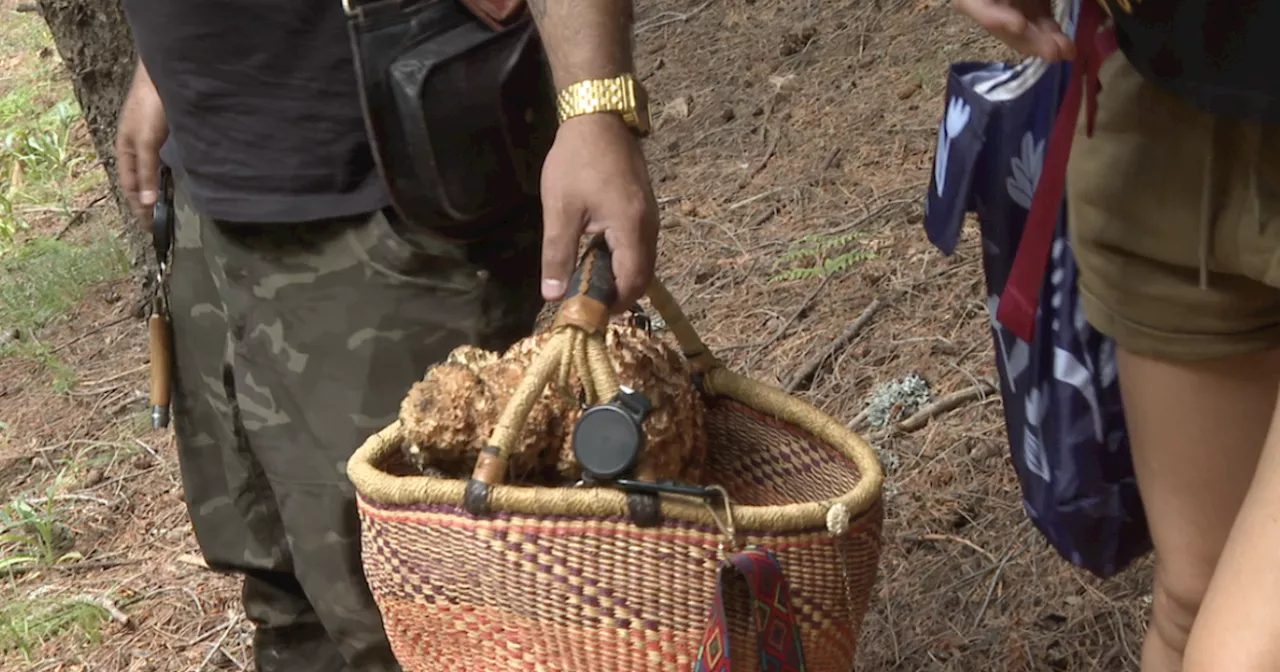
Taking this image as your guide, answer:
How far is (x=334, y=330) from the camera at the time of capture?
64.7 inches

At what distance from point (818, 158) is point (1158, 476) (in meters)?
2.79

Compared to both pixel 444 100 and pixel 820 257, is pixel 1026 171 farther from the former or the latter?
pixel 820 257

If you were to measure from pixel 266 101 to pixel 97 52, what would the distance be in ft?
8.51

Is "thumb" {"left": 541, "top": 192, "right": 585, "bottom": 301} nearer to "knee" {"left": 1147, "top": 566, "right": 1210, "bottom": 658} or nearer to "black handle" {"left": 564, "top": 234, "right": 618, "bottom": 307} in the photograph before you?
"black handle" {"left": 564, "top": 234, "right": 618, "bottom": 307}

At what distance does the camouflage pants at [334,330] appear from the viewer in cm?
162

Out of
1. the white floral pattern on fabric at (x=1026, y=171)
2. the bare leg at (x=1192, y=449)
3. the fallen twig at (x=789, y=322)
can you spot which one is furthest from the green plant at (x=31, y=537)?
the bare leg at (x=1192, y=449)

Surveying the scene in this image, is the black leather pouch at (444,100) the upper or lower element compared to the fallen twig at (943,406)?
upper

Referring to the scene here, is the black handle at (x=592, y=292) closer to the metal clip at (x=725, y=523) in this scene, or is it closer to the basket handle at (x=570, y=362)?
the basket handle at (x=570, y=362)

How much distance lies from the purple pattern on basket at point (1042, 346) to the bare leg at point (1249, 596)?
81 centimetres

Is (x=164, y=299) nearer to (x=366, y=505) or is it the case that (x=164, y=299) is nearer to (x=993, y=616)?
(x=366, y=505)

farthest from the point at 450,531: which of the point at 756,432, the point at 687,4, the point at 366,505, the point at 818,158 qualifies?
the point at 687,4

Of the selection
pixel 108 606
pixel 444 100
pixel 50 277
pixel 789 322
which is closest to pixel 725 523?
pixel 444 100

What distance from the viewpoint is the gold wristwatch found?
4.30 feet

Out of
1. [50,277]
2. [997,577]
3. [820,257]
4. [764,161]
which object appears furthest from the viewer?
[50,277]
